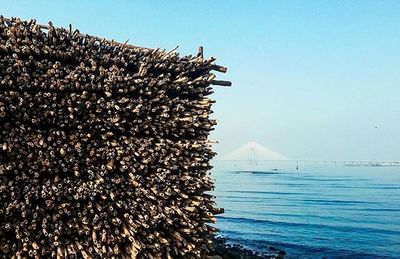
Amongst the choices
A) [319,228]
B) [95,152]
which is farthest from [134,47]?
[319,228]

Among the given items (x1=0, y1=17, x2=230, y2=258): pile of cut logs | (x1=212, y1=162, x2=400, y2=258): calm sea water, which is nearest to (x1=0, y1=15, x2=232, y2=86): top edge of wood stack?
(x1=0, y1=17, x2=230, y2=258): pile of cut logs

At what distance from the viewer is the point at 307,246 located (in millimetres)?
27578

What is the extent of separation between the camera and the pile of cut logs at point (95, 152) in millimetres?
6227

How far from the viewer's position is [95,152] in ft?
22.1

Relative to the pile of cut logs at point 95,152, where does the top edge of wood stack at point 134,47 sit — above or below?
above

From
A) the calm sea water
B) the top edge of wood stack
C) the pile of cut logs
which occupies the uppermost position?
the top edge of wood stack

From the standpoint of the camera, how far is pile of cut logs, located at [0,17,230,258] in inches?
245

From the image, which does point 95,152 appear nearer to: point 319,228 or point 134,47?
point 134,47

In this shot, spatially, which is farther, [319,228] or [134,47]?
[319,228]

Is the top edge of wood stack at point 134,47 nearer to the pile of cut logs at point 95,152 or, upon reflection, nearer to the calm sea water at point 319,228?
the pile of cut logs at point 95,152

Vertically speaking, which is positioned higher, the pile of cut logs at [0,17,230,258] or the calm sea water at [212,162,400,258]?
the pile of cut logs at [0,17,230,258]

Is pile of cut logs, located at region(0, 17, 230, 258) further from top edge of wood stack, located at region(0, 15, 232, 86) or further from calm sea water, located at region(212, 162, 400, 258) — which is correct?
calm sea water, located at region(212, 162, 400, 258)

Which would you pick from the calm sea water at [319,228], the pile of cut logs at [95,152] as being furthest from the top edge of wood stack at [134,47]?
the calm sea water at [319,228]

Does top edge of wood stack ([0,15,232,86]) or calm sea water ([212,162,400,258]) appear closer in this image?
top edge of wood stack ([0,15,232,86])
